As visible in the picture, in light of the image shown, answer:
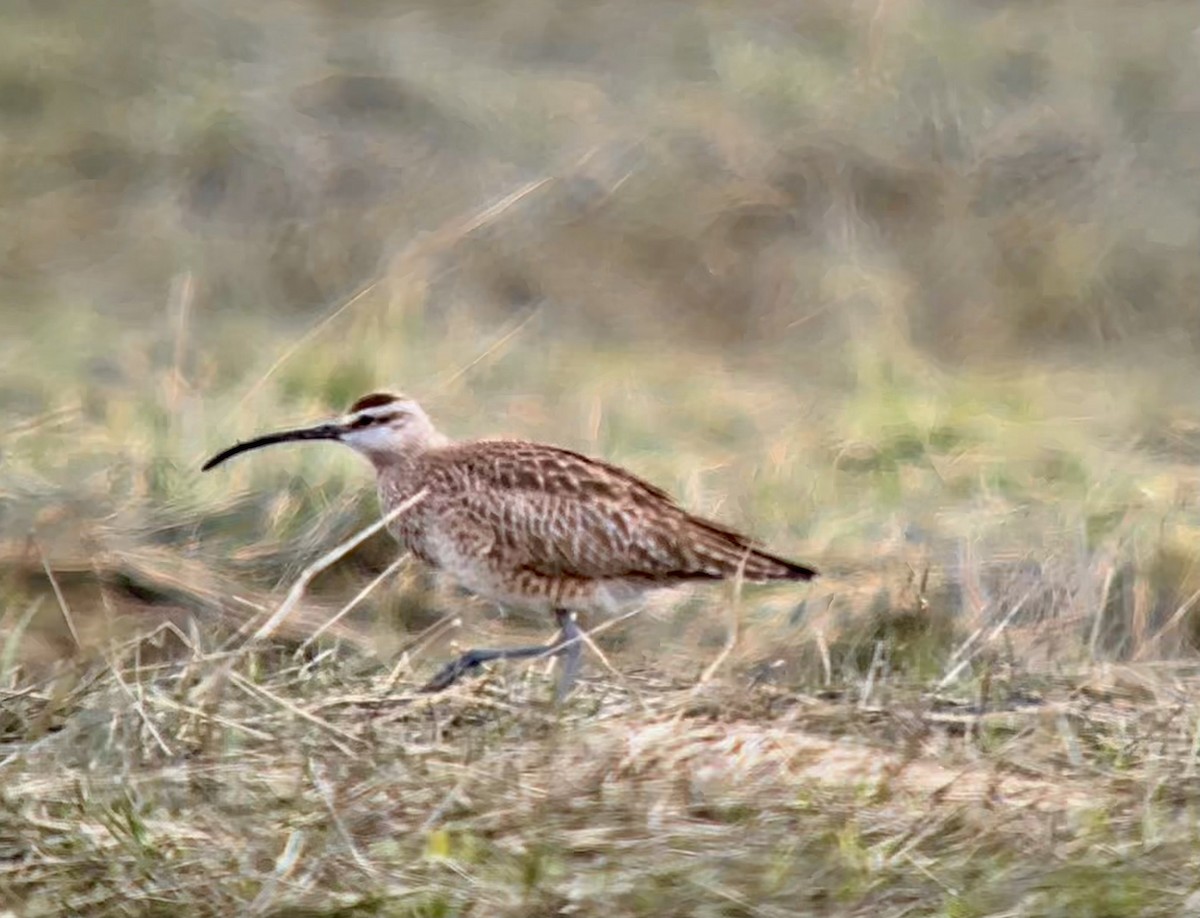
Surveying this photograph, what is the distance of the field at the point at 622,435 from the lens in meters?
5.29

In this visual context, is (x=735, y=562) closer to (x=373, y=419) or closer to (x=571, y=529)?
(x=571, y=529)

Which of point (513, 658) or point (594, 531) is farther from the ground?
point (594, 531)

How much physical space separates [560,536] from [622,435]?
2.81 m

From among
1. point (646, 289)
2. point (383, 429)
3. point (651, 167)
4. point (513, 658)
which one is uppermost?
point (383, 429)

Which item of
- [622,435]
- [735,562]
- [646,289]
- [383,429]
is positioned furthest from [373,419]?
[646,289]

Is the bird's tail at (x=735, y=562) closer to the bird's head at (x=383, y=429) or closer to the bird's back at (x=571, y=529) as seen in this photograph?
the bird's back at (x=571, y=529)

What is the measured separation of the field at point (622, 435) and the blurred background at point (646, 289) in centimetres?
3

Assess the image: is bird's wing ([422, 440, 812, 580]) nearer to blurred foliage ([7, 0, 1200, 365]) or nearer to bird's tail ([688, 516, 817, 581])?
bird's tail ([688, 516, 817, 581])

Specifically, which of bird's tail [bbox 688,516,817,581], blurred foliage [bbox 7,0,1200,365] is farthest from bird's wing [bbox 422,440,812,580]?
→ blurred foliage [bbox 7,0,1200,365]

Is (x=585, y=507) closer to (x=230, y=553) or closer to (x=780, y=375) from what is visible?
(x=230, y=553)

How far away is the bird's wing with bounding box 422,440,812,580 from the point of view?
6.93 meters

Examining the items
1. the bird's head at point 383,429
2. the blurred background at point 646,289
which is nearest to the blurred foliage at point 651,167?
the blurred background at point 646,289

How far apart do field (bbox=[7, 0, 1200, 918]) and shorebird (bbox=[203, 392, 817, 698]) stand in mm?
241

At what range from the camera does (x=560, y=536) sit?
273 inches
